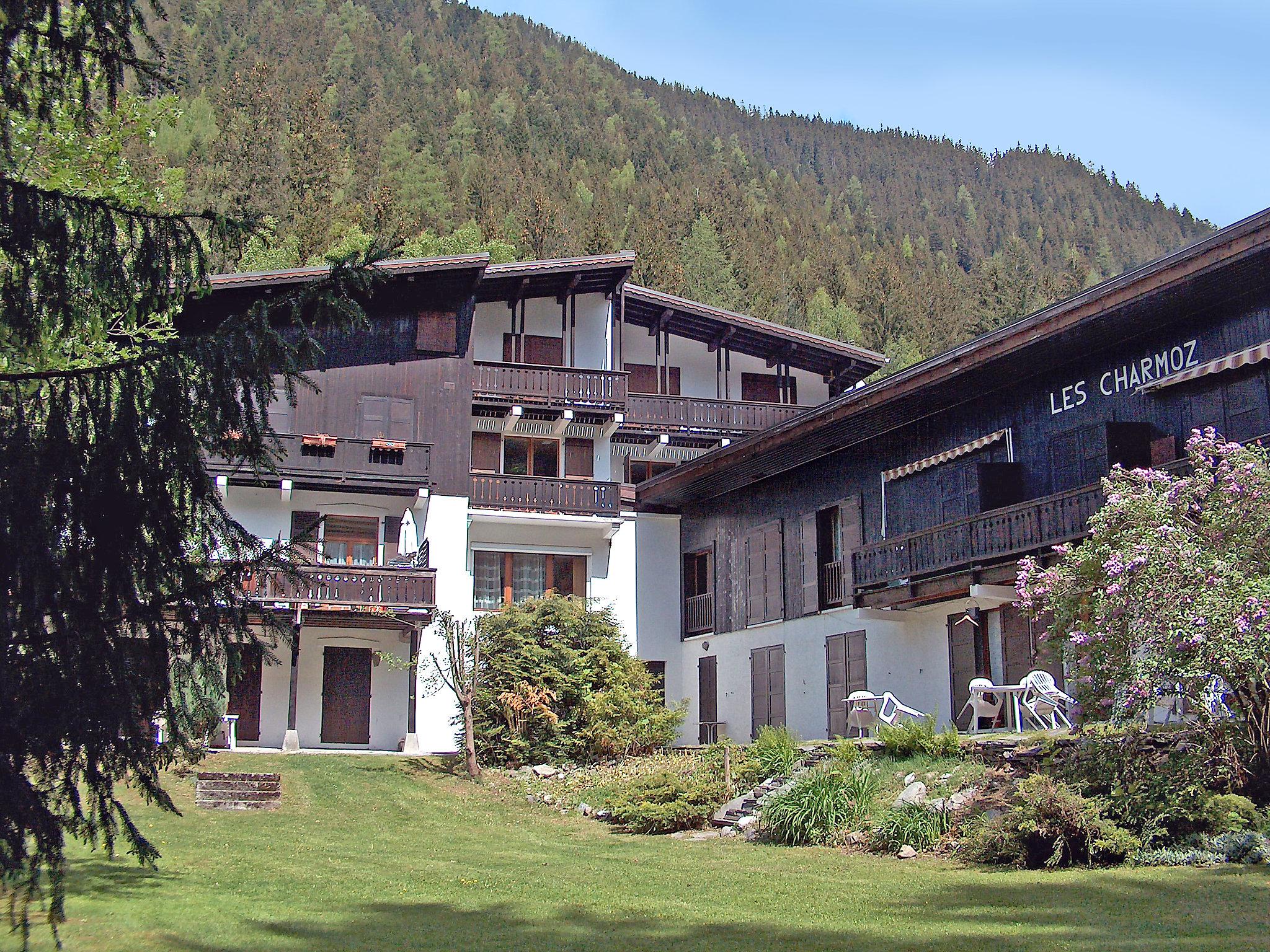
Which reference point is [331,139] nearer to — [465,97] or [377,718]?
[465,97]

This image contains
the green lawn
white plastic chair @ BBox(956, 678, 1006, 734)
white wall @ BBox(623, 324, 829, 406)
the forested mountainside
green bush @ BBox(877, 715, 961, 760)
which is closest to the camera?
the green lawn

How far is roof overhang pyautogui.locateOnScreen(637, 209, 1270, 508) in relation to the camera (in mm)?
15945

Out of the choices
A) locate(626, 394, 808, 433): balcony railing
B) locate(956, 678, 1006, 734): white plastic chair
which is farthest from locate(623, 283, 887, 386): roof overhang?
locate(956, 678, 1006, 734): white plastic chair

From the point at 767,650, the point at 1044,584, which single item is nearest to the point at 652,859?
the point at 1044,584

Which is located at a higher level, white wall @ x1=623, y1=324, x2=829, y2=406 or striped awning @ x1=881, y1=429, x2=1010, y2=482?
white wall @ x1=623, y1=324, x2=829, y2=406

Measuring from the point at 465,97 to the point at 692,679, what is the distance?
85642 mm

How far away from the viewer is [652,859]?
13906 millimetres

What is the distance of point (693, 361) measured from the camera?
33.6 meters

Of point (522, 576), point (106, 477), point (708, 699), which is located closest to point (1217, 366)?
point (106, 477)

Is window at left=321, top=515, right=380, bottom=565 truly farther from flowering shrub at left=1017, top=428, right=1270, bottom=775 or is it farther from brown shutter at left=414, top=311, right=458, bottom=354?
flowering shrub at left=1017, top=428, right=1270, bottom=775

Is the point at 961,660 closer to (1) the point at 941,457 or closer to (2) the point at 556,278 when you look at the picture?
(1) the point at 941,457

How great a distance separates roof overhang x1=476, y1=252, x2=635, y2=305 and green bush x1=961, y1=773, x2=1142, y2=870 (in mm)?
19958

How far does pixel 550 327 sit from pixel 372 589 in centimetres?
863

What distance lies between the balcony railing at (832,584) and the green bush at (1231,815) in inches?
503
